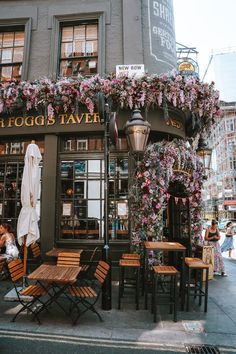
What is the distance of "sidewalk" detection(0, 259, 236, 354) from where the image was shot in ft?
14.8

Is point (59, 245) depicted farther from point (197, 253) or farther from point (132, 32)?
point (132, 32)

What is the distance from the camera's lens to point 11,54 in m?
10.2

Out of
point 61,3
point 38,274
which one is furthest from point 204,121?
point 38,274

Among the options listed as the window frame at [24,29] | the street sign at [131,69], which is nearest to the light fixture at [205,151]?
the street sign at [131,69]

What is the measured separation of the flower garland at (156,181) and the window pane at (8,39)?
6666 mm

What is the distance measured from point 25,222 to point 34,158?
1.51m

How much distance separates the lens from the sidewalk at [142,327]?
4512 millimetres

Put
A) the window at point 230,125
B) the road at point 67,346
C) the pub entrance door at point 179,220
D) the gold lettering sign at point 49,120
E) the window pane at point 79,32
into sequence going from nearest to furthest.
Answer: the road at point 67,346
the gold lettering sign at point 49,120
the pub entrance door at point 179,220
the window pane at point 79,32
the window at point 230,125

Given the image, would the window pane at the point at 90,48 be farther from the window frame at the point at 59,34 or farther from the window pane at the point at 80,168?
the window pane at the point at 80,168

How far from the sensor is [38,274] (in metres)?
5.14

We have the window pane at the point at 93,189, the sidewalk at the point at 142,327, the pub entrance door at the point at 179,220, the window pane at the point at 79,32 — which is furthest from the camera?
the window pane at the point at 79,32

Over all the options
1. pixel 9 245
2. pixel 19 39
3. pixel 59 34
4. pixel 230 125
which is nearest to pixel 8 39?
pixel 19 39

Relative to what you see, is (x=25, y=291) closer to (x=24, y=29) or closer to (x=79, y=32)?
(x=79, y=32)

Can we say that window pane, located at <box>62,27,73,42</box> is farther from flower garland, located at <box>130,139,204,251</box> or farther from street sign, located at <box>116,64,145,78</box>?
flower garland, located at <box>130,139,204,251</box>
